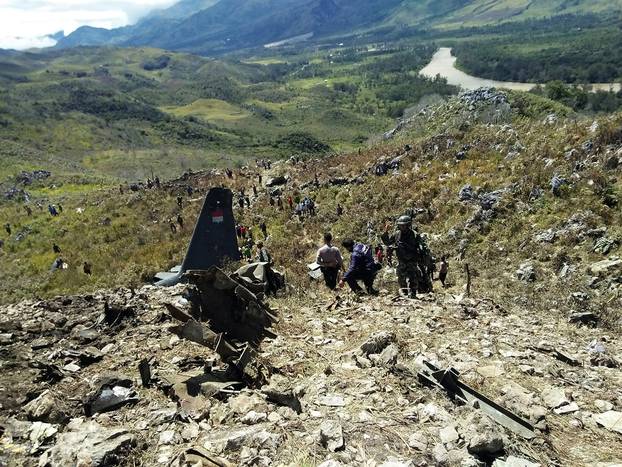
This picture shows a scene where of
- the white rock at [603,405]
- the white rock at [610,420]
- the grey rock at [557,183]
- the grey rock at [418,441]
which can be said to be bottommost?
the white rock at [603,405]

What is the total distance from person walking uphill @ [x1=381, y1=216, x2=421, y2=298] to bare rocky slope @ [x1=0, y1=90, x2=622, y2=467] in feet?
1.61

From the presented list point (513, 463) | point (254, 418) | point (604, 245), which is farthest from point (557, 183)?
point (254, 418)

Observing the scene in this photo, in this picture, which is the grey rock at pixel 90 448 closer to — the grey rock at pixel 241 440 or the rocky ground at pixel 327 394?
the rocky ground at pixel 327 394

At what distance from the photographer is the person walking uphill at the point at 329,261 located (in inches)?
442

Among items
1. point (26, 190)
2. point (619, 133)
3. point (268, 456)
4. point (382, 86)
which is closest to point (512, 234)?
point (619, 133)

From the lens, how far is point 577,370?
6754 millimetres

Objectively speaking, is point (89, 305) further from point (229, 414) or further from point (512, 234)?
point (512, 234)

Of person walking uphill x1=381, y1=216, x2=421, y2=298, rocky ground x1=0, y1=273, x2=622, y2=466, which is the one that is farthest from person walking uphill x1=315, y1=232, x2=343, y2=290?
rocky ground x1=0, y1=273, x2=622, y2=466

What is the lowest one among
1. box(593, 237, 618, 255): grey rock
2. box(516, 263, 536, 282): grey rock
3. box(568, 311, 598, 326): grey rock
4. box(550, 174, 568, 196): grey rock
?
box(516, 263, 536, 282): grey rock

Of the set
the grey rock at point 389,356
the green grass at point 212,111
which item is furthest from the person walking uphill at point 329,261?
the green grass at point 212,111

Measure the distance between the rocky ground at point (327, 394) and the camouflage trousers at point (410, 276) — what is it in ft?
4.19

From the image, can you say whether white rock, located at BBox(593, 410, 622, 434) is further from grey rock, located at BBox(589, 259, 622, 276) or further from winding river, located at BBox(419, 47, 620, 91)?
winding river, located at BBox(419, 47, 620, 91)

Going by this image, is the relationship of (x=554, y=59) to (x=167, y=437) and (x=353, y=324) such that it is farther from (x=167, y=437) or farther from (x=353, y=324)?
(x=167, y=437)

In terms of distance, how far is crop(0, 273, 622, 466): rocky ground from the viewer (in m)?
4.86
